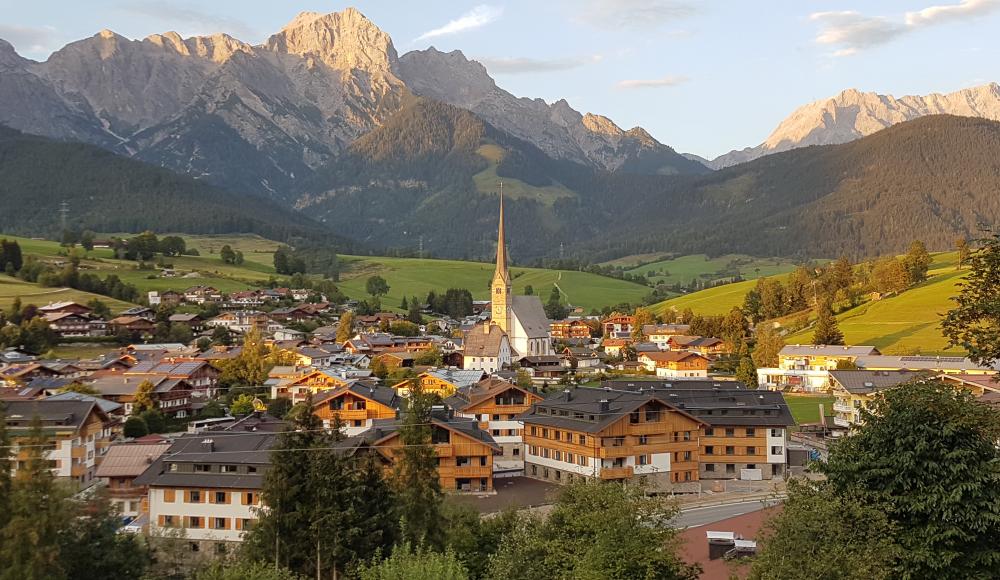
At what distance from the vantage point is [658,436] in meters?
47.6

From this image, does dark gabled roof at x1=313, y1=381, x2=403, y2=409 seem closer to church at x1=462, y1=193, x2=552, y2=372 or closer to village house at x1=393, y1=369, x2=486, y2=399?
village house at x1=393, y1=369, x2=486, y2=399

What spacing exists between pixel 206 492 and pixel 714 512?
22.3 meters

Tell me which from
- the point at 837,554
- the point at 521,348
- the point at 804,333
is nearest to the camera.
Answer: the point at 837,554

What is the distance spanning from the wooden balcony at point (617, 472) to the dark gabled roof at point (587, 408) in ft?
6.74

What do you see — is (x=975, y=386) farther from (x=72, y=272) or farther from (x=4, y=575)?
(x=72, y=272)

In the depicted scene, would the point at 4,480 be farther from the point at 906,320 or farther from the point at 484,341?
the point at 906,320

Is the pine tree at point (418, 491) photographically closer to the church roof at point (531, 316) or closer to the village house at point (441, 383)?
the village house at point (441, 383)

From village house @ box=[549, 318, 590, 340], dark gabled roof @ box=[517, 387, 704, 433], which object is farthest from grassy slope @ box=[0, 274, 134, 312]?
dark gabled roof @ box=[517, 387, 704, 433]

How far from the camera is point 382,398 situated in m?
57.6

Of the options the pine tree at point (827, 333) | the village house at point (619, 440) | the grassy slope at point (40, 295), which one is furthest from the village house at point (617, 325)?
the village house at point (619, 440)

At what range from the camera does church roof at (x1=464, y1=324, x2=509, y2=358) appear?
96.4m

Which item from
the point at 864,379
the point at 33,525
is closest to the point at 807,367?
the point at 864,379

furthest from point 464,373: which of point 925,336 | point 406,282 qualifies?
point 406,282

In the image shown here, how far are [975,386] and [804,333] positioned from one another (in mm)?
44974
